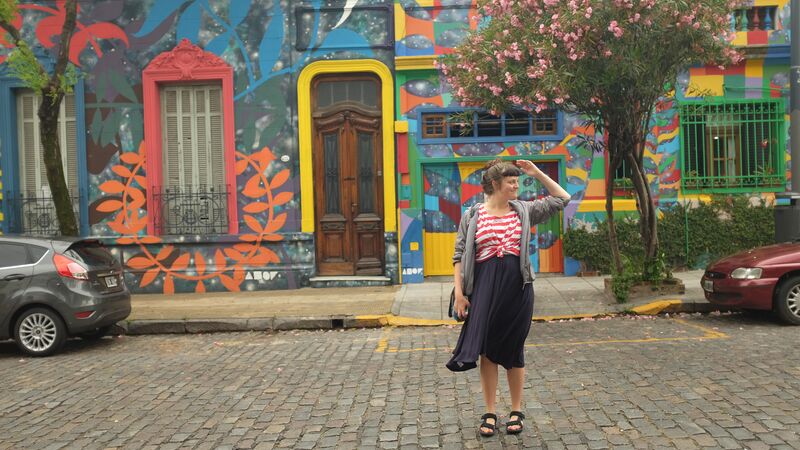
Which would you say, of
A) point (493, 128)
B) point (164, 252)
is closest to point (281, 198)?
point (164, 252)

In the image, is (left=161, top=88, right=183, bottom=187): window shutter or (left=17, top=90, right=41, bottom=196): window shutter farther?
(left=17, top=90, right=41, bottom=196): window shutter

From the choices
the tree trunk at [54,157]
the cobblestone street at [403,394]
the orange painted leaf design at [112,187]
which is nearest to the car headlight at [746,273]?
the cobblestone street at [403,394]

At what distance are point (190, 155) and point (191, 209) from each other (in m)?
1.05

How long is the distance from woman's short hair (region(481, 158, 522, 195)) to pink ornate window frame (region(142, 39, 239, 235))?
9.51 m

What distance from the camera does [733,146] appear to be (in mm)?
13328

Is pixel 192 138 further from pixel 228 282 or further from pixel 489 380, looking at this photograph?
pixel 489 380

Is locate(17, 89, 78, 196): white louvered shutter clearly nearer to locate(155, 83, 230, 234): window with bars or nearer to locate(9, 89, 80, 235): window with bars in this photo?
locate(9, 89, 80, 235): window with bars

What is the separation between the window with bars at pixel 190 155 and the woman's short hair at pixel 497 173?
385 inches

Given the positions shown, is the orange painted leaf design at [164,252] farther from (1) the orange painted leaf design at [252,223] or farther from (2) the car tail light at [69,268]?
(2) the car tail light at [69,268]

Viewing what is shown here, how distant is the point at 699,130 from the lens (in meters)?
13.3

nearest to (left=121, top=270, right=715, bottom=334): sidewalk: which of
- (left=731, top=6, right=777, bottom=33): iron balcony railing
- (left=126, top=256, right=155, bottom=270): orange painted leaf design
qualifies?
(left=126, top=256, right=155, bottom=270): orange painted leaf design

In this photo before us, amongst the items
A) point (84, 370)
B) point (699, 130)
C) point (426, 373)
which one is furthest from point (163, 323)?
point (699, 130)

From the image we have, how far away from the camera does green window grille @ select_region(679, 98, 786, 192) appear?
13.2 m

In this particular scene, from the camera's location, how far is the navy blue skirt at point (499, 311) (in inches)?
178
